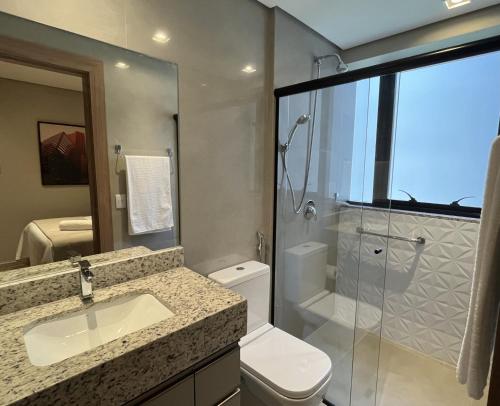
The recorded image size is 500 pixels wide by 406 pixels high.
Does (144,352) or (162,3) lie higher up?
(162,3)

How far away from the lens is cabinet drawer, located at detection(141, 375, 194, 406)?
79 cm

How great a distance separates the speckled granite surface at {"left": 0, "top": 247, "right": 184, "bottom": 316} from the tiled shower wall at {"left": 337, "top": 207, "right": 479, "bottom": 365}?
148cm

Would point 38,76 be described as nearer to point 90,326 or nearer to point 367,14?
point 90,326

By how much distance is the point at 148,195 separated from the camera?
137 cm

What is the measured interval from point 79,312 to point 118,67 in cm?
102

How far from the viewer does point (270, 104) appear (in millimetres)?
1946

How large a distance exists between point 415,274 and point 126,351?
7.35 feet

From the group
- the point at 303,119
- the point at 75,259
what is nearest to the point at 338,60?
the point at 303,119

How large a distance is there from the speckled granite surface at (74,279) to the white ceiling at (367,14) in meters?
1.70

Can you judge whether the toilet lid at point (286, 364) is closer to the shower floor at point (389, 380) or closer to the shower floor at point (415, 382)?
the shower floor at point (389, 380)

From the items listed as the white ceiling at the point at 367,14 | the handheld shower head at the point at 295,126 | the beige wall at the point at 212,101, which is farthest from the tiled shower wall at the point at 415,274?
the white ceiling at the point at 367,14

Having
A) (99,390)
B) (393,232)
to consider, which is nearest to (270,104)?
(393,232)

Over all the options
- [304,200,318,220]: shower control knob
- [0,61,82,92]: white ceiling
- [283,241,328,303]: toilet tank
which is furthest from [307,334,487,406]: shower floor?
[0,61,82,92]: white ceiling

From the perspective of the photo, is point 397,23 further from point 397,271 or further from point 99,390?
point 99,390
